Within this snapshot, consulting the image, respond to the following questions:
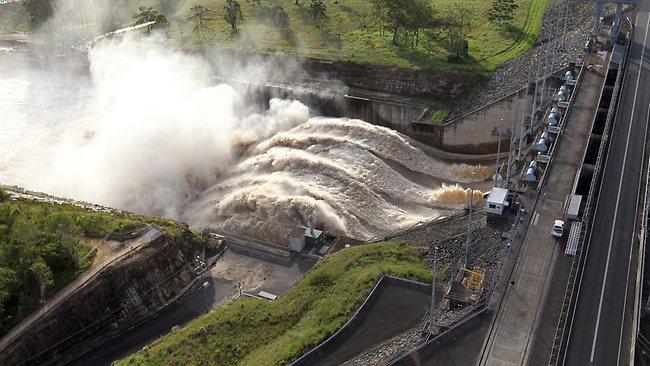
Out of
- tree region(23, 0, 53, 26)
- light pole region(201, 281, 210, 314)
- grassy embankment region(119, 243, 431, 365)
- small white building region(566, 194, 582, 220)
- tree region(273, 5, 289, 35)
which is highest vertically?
tree region(23, 0, 53, 26)

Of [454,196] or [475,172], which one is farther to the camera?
[475,172]

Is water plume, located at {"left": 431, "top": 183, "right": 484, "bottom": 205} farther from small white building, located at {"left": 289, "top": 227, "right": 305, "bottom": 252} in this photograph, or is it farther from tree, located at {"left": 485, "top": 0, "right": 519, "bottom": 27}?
tree, located at {"left": 485, "top": 0, "right": 519, "bottom": 27}

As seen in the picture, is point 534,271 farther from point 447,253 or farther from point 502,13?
point 502,13

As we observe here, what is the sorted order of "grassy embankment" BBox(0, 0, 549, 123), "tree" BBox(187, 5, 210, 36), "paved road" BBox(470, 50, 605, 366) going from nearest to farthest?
"paved road" BBox(470, 50, 605, 366)
"grassy embankment" BBox(0, 0, 549, 123)
"tree" BBox(187, 5, 210, 36)

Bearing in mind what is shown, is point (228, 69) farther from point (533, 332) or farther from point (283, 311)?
point (533, 332)

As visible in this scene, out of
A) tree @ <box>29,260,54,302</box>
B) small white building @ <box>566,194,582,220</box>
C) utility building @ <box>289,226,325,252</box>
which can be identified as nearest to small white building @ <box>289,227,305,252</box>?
utility building @ <box>289,226,325,252</box>

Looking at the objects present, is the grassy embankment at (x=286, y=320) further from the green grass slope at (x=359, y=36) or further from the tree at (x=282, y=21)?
the tree at (x=282, y=21)

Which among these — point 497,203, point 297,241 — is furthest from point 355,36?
point 497,203
